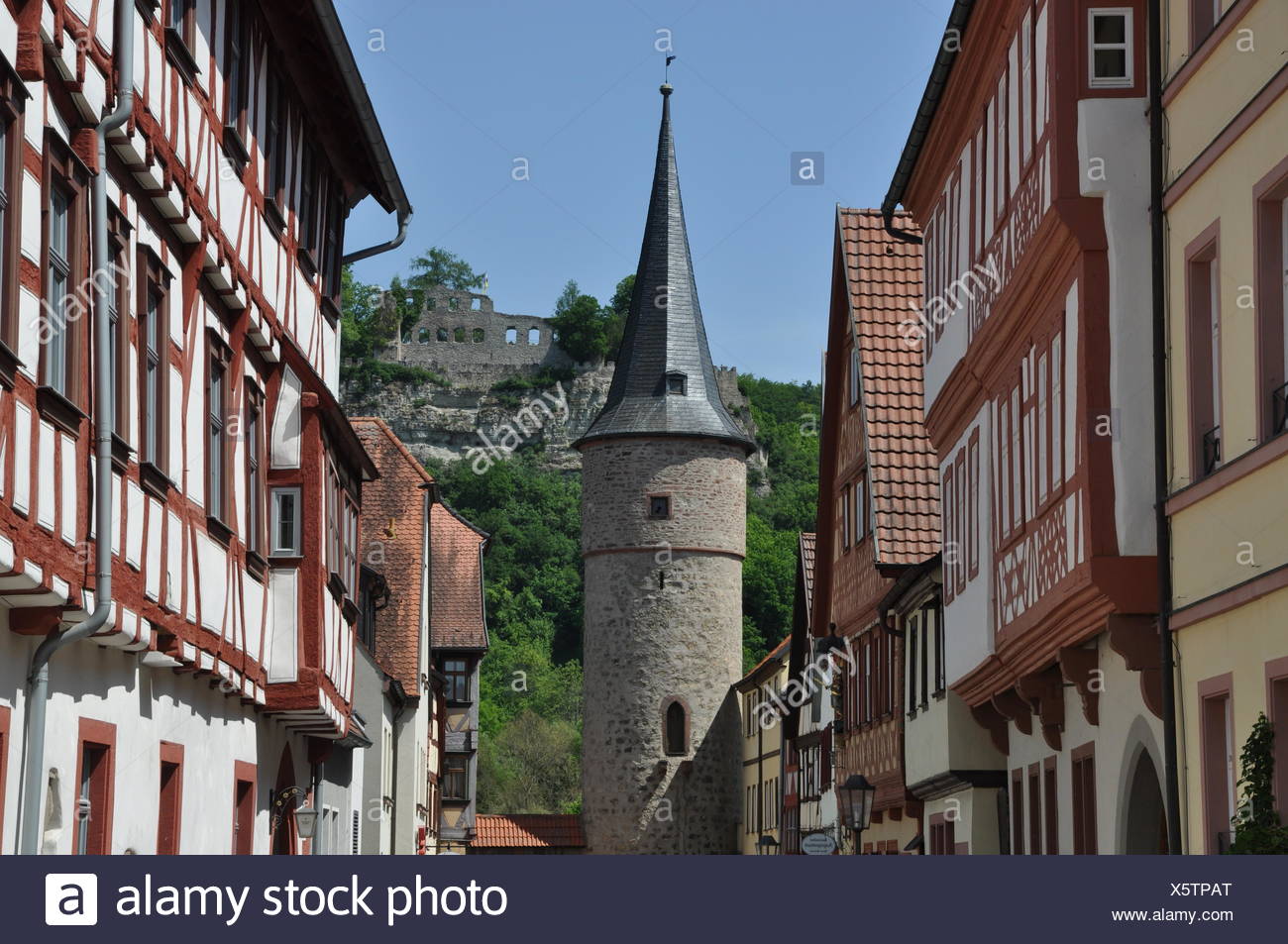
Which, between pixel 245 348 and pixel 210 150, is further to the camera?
pixel 245 348

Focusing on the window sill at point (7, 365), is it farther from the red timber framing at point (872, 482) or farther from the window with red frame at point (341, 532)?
the red timber framing at point (872, 482)

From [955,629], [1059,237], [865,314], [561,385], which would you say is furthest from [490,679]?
[1059,237]

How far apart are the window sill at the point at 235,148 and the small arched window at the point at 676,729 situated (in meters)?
39.5

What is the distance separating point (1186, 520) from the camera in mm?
11844

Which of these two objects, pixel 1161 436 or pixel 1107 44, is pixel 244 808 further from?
pixel 1107 44

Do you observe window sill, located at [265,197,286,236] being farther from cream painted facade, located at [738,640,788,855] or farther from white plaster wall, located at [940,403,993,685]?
cream painted facade, located at [738,640,788,855]

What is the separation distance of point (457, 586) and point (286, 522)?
87.6ft

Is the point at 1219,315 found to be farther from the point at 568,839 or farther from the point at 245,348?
the point at 568,839

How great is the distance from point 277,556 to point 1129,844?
6644 millimetres

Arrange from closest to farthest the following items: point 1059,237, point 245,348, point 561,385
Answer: point 1059,237 → point 245,348 → point 561,385

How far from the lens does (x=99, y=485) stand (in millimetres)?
10328

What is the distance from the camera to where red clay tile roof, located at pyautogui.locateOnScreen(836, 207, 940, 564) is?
24203mm

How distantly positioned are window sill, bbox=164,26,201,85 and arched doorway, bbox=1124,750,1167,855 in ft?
24.6

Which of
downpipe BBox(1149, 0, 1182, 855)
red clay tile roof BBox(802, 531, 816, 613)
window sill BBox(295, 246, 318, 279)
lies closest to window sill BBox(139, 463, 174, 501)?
window sill BBox(295, 246, 318, 279)
